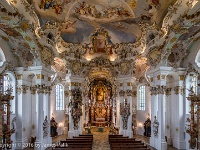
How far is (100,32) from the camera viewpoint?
22812 millimetres

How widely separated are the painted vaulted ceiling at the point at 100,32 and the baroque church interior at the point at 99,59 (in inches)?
3.1

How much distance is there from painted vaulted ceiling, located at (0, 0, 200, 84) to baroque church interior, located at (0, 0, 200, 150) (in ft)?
0.26

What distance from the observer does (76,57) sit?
23.1 metres

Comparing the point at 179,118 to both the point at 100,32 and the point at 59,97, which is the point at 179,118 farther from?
the point at 59,97

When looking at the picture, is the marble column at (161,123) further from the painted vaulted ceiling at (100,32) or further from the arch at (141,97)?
the arch at (141,97)

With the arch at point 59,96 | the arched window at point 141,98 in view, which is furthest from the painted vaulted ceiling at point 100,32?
the arch at point 59,96

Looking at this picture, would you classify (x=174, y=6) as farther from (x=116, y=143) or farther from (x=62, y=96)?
(x=62, y=96)

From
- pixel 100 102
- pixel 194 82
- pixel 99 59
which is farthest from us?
pixel 100 102

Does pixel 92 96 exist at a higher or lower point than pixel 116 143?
higher

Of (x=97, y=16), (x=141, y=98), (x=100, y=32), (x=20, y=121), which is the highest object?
(x=97, y=16)

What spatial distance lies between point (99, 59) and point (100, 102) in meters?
16.3

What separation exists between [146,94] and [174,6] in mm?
13100

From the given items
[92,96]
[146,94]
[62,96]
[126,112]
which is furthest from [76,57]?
[92,96]

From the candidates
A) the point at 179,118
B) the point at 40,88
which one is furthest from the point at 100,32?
the point at 179,118
